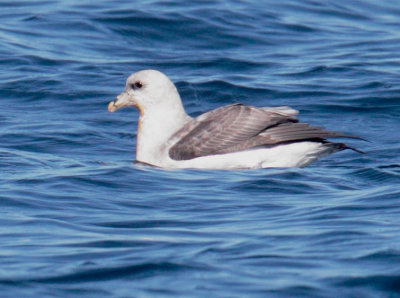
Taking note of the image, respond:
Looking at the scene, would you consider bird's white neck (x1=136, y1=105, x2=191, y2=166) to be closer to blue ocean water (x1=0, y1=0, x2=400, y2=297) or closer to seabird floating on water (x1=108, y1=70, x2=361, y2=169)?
seabird floating on water (x1=108, y1=70, x2=361, y2=169)

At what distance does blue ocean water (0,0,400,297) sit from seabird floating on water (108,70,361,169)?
26 cm

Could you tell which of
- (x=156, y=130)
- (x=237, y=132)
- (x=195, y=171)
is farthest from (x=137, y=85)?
(x=195, y=171)

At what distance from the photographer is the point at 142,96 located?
11.6 meters

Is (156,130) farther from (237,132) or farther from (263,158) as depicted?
(263,158)

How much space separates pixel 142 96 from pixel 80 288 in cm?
529

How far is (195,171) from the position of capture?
10703 millimetres

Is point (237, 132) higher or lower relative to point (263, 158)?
higher

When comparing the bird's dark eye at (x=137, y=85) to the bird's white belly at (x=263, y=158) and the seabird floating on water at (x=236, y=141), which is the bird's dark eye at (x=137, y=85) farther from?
the bird's white belly at (x=263, y=158)

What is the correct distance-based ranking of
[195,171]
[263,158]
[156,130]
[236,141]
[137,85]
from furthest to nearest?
[137,85] < [156,130] < [236,141] < [263,158] < [195,171]

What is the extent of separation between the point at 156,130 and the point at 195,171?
2.77 feet

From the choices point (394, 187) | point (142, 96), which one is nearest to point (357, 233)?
point (394, 187)

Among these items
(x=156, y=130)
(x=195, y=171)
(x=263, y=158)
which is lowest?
Result: (x=195, y=171)

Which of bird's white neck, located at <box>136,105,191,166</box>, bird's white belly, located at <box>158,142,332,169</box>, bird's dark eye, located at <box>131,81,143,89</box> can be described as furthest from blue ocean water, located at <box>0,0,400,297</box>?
bird's dark eye, located at <box>131,81,143,89</box>

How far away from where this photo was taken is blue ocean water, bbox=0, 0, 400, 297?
6.80 metres
